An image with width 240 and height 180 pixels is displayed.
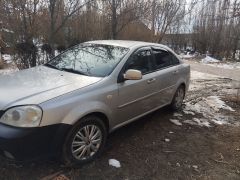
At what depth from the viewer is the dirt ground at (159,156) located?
12.0 ft

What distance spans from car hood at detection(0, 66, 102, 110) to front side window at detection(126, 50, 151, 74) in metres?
0.80

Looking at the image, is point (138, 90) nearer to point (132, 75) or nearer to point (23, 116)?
point (132, 75)

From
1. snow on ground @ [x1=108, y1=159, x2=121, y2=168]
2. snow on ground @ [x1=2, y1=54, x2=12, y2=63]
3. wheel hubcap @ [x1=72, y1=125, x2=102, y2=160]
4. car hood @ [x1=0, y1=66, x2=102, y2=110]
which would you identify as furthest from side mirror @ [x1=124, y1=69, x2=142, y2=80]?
snow on ground @ [x1=2, y1=54, x2=12, y2=63]

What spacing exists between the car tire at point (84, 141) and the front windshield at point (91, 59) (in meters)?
0.76

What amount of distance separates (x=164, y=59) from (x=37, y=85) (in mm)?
2781

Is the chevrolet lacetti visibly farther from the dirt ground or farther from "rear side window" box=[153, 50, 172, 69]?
the dirt ground

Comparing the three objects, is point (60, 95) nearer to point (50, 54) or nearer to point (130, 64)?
point (130, 64)

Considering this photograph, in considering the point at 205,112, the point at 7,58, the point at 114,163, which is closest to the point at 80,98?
the point at 114,163

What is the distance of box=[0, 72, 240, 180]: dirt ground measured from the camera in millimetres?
3648

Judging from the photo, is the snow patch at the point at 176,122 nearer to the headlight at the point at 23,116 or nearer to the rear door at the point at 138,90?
the rear door at the point at 138,90

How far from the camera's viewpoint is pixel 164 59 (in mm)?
5680

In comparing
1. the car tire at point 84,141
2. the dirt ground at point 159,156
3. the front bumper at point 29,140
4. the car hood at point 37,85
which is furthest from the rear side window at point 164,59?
the front bumper at point 29,140

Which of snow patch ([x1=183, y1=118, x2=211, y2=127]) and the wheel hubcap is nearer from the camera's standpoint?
the wheel hubcap

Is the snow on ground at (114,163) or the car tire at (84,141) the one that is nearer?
the car tire at (84,141)
